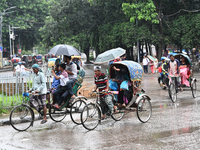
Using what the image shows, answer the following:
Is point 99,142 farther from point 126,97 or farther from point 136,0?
point 136,0

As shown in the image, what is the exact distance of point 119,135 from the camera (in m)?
6.71

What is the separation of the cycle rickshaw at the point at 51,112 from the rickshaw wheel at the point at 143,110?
1.53 m

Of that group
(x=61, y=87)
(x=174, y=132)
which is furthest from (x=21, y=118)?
(x=174, y=132)

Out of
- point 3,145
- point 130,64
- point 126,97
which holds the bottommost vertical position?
point 3,145

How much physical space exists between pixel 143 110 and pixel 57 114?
242 cm

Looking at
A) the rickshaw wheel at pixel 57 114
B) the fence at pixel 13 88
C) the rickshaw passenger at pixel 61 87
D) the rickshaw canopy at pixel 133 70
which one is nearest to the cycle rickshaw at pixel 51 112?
the rickshaw wheel at pixel 57 114

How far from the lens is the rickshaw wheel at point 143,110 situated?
8.08 m

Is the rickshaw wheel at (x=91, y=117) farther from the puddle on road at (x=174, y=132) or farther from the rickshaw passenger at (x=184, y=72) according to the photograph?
the rickshaw passenger at (x=184, y=72)

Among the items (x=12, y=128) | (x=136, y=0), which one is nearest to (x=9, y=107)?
(x=12, y=128)

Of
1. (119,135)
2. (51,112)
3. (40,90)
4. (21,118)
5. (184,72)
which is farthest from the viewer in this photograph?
(184,72)

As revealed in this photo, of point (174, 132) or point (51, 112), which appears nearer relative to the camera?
point (174, 132)

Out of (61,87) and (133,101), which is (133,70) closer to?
(133,101)

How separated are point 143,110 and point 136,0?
20806 mm

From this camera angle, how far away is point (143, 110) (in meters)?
8.17
